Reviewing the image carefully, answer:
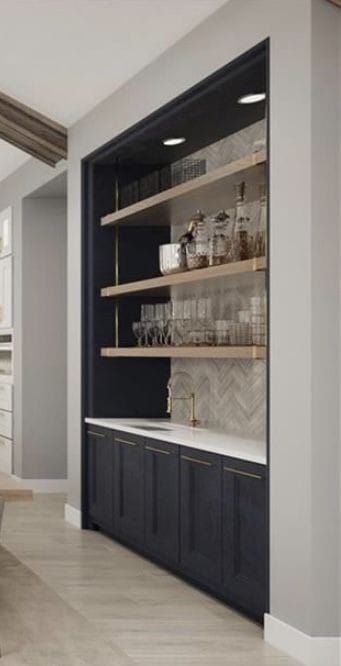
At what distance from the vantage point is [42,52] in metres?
6.83

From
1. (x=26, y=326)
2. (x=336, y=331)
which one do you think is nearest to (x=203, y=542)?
(x=336, y=331)

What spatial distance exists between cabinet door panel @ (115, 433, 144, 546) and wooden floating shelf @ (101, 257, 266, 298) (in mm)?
932

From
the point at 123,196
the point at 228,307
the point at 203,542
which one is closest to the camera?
the point at 203,542

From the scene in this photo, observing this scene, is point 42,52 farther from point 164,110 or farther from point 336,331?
point 336,331

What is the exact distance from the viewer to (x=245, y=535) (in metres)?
5.04

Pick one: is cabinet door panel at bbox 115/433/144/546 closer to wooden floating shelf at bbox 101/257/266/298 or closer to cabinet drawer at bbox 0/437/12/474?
wooden floating shelf at bbox 101/257/266/298

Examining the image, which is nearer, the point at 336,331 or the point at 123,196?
→ the point at 336,331

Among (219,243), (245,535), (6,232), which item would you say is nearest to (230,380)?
(219,243)

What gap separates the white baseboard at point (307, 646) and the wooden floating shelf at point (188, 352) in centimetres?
123

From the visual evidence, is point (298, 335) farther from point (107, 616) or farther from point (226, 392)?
point (226, 392)

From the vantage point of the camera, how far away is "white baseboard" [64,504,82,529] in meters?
7.87

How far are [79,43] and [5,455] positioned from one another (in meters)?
5.17

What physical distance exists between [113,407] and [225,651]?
129 inches

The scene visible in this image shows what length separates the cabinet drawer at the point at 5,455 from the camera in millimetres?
10461
